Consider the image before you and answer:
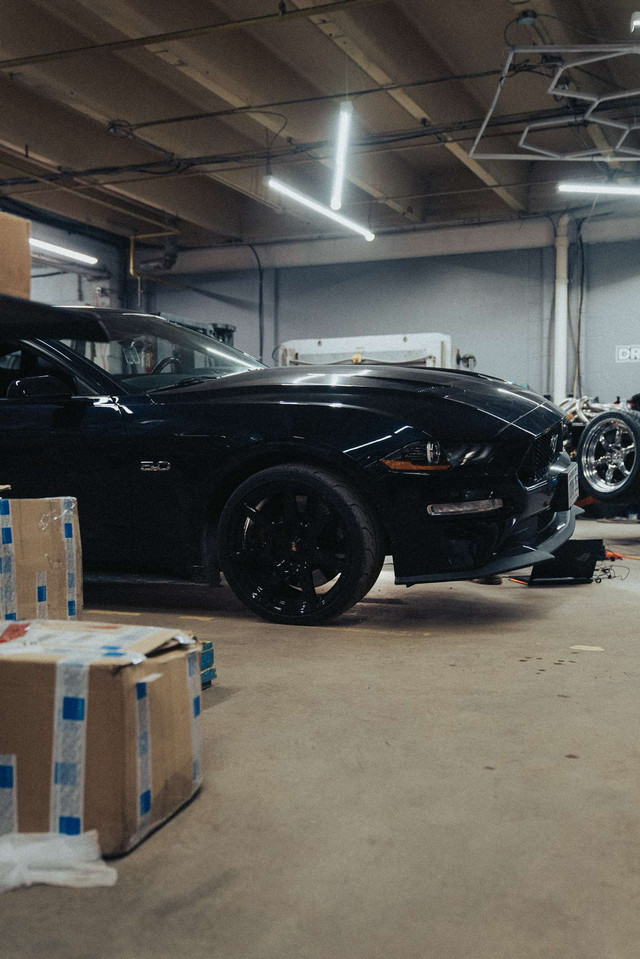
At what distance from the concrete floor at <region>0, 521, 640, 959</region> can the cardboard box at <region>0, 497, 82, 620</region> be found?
60cm

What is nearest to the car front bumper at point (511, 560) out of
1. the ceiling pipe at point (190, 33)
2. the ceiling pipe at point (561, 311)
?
the ceiling pipe at point (190, 33)

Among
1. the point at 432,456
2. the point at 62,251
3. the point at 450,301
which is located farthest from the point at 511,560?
the point at 62,251

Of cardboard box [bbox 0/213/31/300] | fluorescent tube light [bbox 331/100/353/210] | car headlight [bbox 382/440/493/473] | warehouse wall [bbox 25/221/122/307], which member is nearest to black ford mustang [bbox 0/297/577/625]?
car headlight [bbox 382/440/493/473]

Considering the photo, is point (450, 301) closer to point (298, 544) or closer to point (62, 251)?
point (62, 251)

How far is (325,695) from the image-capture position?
2686 millimetres

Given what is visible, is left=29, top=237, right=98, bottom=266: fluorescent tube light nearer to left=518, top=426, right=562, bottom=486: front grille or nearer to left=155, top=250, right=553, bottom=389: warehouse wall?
left=155, top=250, right=553, bottom=389: warehouse wall

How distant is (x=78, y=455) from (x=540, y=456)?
205cm

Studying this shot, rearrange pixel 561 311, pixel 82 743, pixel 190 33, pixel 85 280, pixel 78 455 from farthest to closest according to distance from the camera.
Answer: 1. pixel 85 280
2. pixel 561 311
3. pixel 190 33
4. pixel 78 455
5. pixel 82 743

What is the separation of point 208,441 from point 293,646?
991 millimetres

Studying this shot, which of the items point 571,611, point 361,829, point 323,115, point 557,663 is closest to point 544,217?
point 323,115

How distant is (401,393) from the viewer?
366cm

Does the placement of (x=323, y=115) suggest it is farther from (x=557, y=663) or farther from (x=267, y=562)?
(x=557, y=663)

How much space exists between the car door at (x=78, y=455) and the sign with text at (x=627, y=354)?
12026mm

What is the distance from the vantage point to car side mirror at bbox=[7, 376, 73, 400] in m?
3.99
